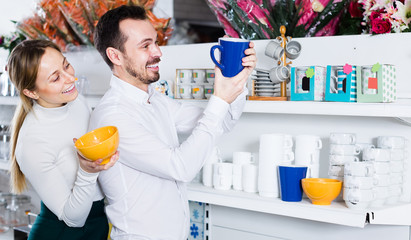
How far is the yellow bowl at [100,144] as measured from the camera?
1336mm

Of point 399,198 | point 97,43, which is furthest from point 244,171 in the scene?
point 97,43

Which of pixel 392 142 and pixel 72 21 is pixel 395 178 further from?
pixel 72 21

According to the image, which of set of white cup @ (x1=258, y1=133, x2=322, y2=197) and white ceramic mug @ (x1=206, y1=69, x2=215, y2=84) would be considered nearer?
set of white cup @ (x1=258, y1=133, x2=322, y2=197)

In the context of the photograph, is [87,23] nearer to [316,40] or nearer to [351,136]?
[316,40]

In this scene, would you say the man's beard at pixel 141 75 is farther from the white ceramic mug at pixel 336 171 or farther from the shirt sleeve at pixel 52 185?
the white ceramic mug at pixel 336 171

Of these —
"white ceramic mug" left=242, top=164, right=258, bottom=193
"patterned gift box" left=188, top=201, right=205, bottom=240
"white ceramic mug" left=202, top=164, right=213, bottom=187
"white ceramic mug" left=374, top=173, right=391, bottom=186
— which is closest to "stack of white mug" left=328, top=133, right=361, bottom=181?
"white ceramic mug" left=374, top=173, right=391, bottom=186

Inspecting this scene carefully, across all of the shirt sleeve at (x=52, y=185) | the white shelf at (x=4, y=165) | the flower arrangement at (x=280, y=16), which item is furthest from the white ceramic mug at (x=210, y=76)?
the white shelf at (x=4, y=165)

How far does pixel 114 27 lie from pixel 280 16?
0.69 metres

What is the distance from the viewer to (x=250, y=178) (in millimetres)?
1956

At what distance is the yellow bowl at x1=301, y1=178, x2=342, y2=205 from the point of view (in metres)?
1.69

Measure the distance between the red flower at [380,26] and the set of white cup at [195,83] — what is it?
0.64 metres

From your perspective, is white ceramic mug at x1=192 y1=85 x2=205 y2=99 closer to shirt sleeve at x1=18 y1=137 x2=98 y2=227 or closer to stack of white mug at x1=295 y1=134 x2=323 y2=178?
stack of white mug at x1=295 y1=134 x2=323 y2=178

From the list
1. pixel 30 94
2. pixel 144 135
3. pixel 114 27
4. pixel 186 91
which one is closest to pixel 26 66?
pixel 30 94

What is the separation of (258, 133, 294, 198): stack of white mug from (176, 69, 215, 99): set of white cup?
35 cm
